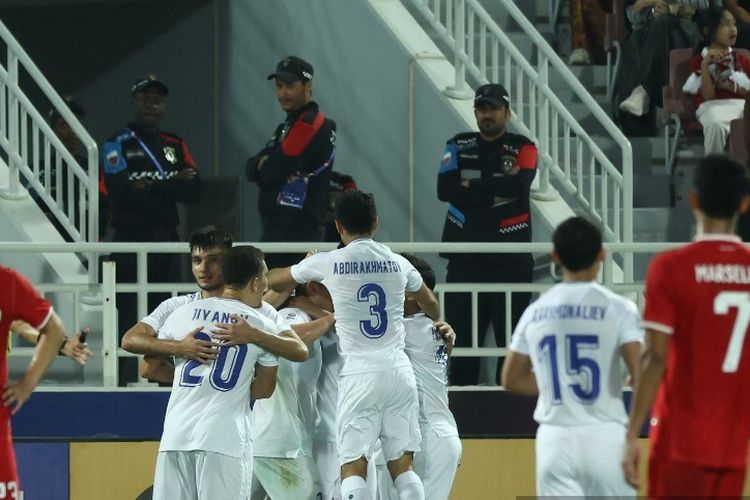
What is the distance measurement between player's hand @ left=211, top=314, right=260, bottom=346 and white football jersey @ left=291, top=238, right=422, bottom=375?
111 cm

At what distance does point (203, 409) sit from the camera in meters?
8.55

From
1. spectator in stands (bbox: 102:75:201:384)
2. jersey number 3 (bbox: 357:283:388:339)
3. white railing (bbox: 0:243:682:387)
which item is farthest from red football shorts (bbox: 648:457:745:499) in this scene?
spectator in stands (bbox: 102:75:201:384)

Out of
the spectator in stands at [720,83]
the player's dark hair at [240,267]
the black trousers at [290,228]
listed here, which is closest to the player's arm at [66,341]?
the player's dark hair at [240,267]

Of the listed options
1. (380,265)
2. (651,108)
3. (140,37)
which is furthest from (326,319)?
(140,37)

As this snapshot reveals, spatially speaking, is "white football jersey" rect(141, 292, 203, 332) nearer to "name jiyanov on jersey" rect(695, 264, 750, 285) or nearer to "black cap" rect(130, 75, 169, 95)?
"name jiyanov on jersey" rect(695, 264, 750, 285)

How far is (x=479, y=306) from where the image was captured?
36.7 ft

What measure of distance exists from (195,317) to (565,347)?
2.16 metres

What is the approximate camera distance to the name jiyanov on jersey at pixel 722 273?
675cm

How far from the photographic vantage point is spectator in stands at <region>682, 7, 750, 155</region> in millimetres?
13461

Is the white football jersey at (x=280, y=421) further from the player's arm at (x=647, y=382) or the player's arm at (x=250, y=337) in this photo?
the player's arm at (x=647, y=382)

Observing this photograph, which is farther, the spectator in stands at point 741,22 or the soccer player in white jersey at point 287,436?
the spectator in stands at point 741,22

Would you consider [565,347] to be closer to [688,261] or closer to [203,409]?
[688,261]

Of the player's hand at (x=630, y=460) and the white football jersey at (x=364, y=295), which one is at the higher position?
the white football jersey at (x=364, y=295)

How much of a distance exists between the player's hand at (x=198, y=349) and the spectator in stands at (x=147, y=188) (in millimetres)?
3407
